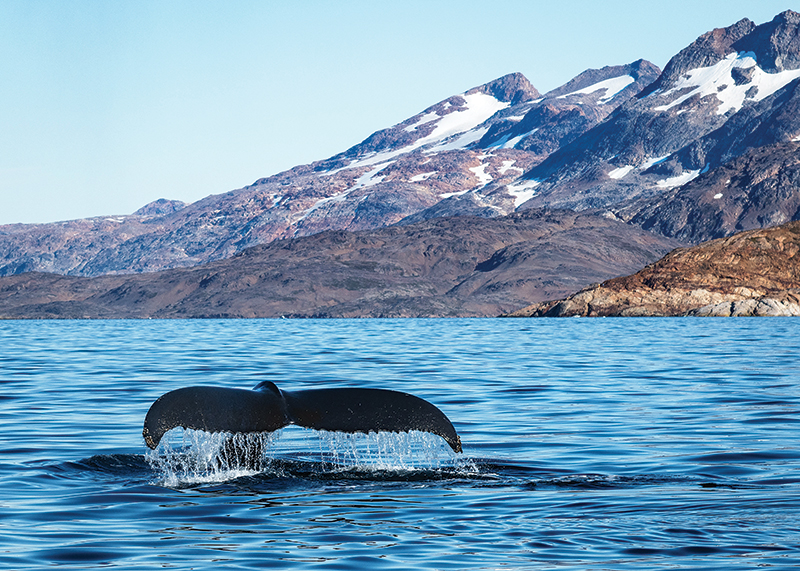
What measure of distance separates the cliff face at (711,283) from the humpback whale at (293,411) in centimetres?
12062

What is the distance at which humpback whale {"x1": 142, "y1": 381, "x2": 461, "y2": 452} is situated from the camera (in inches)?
363

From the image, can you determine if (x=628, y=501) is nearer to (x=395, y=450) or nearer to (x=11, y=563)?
(x=395, y=450)

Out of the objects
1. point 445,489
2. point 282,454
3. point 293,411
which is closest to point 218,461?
point 282,454

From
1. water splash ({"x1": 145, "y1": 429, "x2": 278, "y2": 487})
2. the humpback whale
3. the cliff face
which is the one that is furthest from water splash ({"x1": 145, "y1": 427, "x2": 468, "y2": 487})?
the cliff face

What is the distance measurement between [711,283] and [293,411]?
133m

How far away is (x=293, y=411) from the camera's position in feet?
32.8

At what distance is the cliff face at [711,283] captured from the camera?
13038cm

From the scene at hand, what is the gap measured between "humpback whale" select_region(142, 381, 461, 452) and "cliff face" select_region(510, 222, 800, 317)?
12062 cm

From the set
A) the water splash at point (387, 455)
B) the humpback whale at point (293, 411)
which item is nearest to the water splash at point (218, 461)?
the water splash at point (387, 455)

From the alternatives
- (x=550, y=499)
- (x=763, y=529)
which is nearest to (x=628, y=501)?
(x=550, y=499)

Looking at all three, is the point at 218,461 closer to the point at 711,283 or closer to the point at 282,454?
the point at 282,454

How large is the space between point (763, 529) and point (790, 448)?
21.2 ft

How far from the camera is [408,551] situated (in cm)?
897

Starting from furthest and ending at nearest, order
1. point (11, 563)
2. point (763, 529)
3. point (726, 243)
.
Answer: point (726, 243) → point (763, 529) → point (11, 563)
